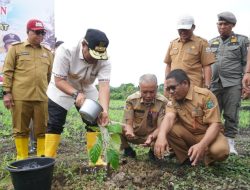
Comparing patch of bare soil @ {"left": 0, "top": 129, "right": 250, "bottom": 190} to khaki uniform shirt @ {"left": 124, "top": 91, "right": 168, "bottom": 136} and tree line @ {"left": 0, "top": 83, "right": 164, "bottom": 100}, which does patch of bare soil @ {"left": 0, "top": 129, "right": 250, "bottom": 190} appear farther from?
tree line @ {"left": 0, "top": 83, "right": 164, "bottom": 100}

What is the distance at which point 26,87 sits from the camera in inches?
189

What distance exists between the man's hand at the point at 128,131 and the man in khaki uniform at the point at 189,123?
463 mm

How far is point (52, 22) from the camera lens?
638 centimetres

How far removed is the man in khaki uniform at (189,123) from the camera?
3.74 m

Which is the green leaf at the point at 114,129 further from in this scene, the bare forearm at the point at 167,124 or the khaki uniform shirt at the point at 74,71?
the khaki uniform shirt at the point at 74,71

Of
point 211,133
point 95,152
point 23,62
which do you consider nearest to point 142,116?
point 211,133

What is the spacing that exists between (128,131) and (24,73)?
5.29ft

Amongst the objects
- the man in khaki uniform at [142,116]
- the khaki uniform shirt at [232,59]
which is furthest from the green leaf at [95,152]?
the khaki uniform shirt at [232,59]

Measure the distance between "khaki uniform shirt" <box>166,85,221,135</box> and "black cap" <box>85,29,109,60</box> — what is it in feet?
3.45

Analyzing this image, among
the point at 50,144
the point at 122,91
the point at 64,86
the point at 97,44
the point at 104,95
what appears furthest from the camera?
the point at 122,91

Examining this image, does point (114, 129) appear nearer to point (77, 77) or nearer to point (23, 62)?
point (77, 77)

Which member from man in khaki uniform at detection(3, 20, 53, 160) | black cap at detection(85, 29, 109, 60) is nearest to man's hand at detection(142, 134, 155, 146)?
black cap at detection(85, 29, 109, 60)

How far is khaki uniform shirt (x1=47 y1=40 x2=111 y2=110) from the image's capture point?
12.7 feet

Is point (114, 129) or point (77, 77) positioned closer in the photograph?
point (114, 129)
